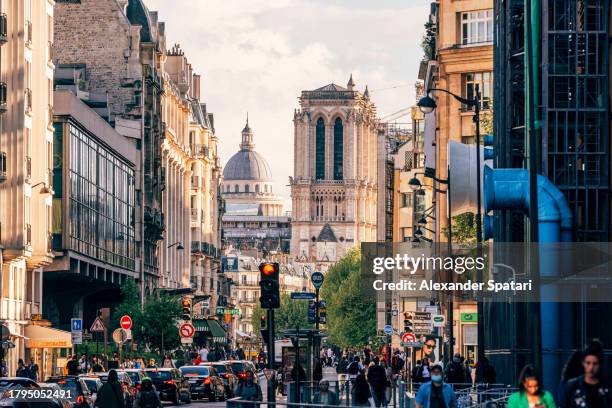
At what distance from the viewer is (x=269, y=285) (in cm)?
3073

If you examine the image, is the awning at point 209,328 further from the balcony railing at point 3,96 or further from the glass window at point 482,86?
the balcony railing at point 3,96

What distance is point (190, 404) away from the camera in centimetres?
5525

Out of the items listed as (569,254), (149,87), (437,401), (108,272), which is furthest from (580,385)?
(149,87)

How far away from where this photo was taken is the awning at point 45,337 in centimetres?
6328

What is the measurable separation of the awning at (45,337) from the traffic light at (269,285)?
32978 millimetres

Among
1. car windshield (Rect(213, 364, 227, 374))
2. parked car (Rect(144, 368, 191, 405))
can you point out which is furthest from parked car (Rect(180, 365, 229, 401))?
car windshield (Rect(213, 364, 227, 374))

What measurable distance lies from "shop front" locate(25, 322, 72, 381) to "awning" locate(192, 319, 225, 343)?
46.1 meters

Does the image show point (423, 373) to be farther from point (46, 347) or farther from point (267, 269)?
point (267, 269)

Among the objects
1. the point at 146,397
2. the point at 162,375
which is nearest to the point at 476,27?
the point at 162,375

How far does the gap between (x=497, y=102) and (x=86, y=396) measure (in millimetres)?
20325

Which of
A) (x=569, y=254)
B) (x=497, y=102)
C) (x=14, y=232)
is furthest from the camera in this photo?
(x=14, y=232)

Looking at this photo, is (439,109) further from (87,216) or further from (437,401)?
(437,401)

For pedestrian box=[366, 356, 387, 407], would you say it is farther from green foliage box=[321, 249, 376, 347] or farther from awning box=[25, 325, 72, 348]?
green foliage box=[321, 249, 376, 347]

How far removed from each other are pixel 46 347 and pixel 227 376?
26.3 ft
